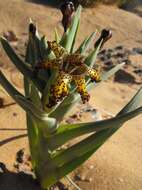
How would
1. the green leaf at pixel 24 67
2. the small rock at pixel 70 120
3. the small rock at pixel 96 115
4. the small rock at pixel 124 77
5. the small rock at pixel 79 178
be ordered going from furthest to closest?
the small rock at pixel 124 77
the small rock at pixel 96 115
the small rock at pixel 70 120
the small rock at pixel 79 178
the green leaf at pixel 24 67

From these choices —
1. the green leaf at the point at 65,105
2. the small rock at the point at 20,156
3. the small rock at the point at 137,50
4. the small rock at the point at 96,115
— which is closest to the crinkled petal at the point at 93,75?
the green leaf at the point at 65,105

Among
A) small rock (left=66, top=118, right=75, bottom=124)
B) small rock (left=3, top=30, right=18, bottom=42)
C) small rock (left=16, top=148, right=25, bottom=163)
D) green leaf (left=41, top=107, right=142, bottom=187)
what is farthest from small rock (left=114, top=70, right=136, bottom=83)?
green leaf (left=41, top=107, right=142, bottom=187)

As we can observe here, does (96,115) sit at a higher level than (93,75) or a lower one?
lower

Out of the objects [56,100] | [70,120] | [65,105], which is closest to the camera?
[56,100]

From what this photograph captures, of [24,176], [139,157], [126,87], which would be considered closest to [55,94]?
[24,176]

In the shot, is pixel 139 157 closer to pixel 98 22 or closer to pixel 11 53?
pixel 11 53

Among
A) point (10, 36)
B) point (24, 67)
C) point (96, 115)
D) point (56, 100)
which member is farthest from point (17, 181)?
point (10, 36)

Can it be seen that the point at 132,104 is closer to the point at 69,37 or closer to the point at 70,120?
the point at 69,37

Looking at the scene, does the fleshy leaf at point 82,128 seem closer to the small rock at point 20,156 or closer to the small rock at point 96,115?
the small rock at point 20,156

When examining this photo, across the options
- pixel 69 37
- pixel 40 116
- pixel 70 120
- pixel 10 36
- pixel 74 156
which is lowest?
pixel 10 36
